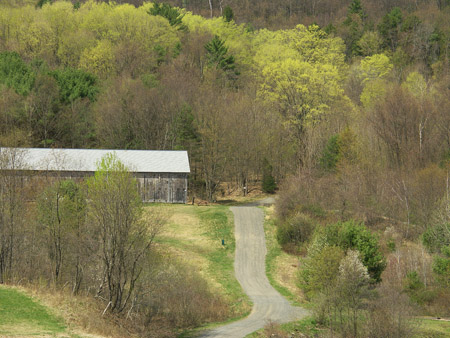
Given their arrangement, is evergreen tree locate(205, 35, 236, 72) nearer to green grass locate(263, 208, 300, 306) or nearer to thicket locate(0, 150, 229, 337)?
green grass locate(263, 208, 300, 306)

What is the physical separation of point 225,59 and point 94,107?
2228 centimetres

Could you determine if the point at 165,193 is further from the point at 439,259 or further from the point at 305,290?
the point at 439,259

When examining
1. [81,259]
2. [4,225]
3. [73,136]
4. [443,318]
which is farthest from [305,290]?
[73,136]

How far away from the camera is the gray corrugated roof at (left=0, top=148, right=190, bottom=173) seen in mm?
51375

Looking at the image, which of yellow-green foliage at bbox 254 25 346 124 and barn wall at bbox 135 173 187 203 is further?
yellow-green foliage at bbox 254 25 346 124

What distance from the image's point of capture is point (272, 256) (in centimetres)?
4372

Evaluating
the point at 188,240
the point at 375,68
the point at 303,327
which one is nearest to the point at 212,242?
the point at 188,240

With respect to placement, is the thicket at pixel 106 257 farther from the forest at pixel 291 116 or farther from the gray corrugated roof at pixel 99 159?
the gray corrugated roof at pixel 99 159

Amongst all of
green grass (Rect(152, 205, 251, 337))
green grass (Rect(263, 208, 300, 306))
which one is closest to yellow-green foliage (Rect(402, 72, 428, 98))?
green grass (Rect(263, 208, 300, 306))

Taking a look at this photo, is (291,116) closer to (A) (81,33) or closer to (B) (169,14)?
(A) (81,33)

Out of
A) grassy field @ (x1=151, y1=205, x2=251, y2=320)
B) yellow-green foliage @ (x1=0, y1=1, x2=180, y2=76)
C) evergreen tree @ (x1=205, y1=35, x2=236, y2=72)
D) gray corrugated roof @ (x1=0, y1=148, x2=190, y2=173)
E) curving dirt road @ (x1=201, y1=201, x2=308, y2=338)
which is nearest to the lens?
curving dirt road @ (x1=201, y1=201, x2=308, y2=338)

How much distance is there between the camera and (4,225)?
31.8m

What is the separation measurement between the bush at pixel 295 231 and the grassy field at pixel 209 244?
3.67 m

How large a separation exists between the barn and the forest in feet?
15.1
